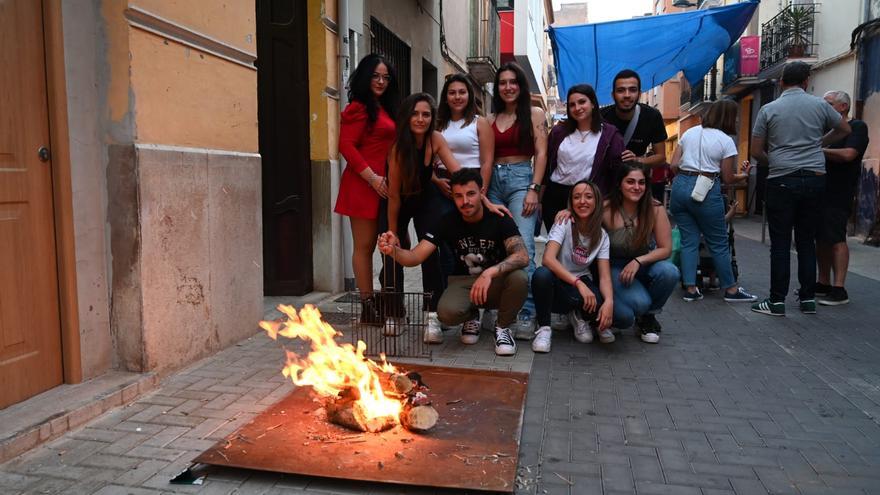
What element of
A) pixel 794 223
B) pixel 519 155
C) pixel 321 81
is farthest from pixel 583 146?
pixel 321 81

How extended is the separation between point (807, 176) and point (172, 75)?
17.4ft

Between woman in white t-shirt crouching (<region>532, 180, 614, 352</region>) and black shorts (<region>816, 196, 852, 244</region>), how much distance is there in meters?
2.80

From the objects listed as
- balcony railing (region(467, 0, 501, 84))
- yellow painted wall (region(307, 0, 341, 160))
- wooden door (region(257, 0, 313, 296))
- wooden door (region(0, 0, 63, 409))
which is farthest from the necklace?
balcony railing (region(467, 0, 501, 84))

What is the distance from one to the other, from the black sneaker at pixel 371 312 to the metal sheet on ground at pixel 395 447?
1176 millimetres

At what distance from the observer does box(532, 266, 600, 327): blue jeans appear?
504 centimetres

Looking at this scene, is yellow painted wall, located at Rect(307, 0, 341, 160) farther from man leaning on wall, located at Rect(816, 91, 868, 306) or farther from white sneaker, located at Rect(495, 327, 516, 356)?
man leaning on wall, located at Rect(816, 91, 868, 306)

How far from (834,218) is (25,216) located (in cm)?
667

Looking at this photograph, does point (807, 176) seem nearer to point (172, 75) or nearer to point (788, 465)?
point (788, 465)

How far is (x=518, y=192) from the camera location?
217 inches

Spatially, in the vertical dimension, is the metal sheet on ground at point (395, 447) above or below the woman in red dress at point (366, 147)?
below

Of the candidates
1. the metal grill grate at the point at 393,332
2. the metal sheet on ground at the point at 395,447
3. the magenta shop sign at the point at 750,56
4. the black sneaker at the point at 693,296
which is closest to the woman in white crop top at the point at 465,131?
the metal grill grate at the point at 393,332

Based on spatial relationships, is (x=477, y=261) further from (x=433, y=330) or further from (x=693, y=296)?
(x=693, y=296)

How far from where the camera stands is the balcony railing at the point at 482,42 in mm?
17028

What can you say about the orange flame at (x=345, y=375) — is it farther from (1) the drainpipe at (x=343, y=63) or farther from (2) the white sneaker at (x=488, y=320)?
(1) the drainpipe at (x=343, y=63)
